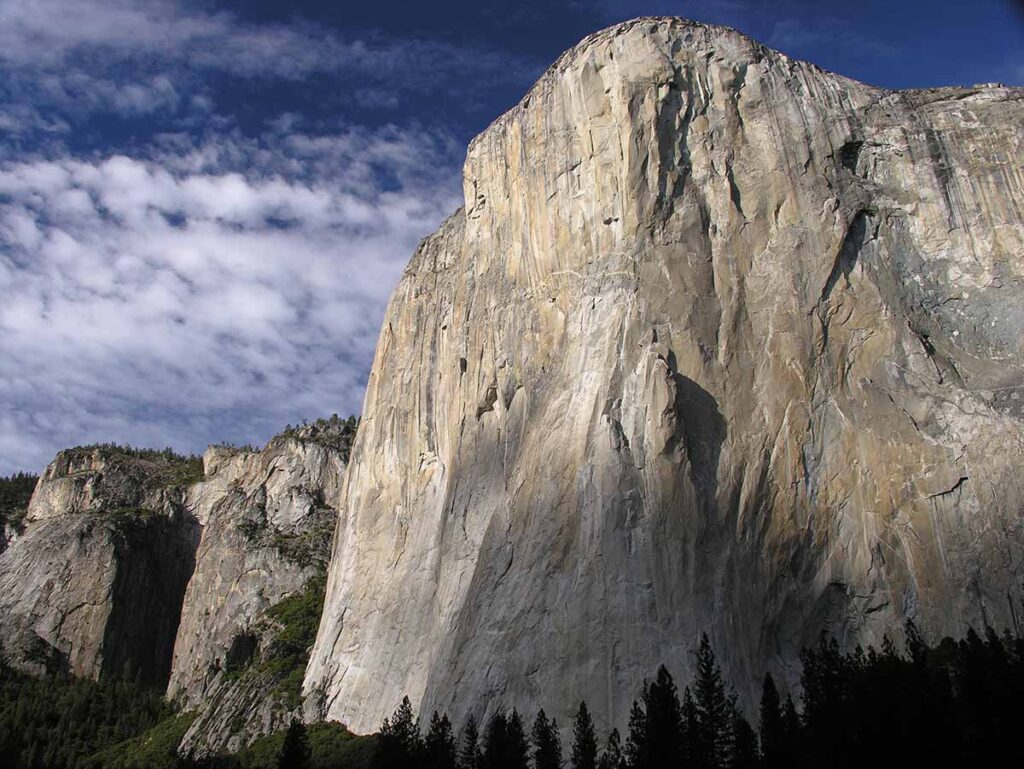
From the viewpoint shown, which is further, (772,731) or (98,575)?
(98,575)

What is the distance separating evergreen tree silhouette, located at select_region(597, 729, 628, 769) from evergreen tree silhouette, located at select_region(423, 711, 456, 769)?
16.5 feet

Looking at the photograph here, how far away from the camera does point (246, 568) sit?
8062 centimetres

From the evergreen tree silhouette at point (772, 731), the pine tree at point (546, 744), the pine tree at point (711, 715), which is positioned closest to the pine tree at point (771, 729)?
the evergreen tree silhouette at point (772, 731)

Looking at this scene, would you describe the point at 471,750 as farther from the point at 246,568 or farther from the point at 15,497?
the point at 15,497

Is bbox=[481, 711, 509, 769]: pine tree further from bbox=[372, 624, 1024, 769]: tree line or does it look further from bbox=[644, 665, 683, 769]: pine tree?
bbox=[644, 665, 683, 769]: pine tree

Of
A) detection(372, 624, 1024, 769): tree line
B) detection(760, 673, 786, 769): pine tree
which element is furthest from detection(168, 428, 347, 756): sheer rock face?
detection(760, 673, 786, 769): pine tree

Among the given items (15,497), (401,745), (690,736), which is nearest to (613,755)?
(690,736)

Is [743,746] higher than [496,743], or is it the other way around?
[496,743]

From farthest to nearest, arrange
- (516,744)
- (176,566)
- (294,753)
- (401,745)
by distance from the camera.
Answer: (176,566) < (294,753) < (401,745) < (516,744)

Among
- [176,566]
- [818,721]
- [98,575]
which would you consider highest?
[176,566]

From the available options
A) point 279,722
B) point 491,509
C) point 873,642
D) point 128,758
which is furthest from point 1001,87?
point 128,758

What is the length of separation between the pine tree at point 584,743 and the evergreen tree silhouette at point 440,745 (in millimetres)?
4173

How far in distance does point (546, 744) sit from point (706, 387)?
14.9 m

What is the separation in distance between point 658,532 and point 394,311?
98.7ft
